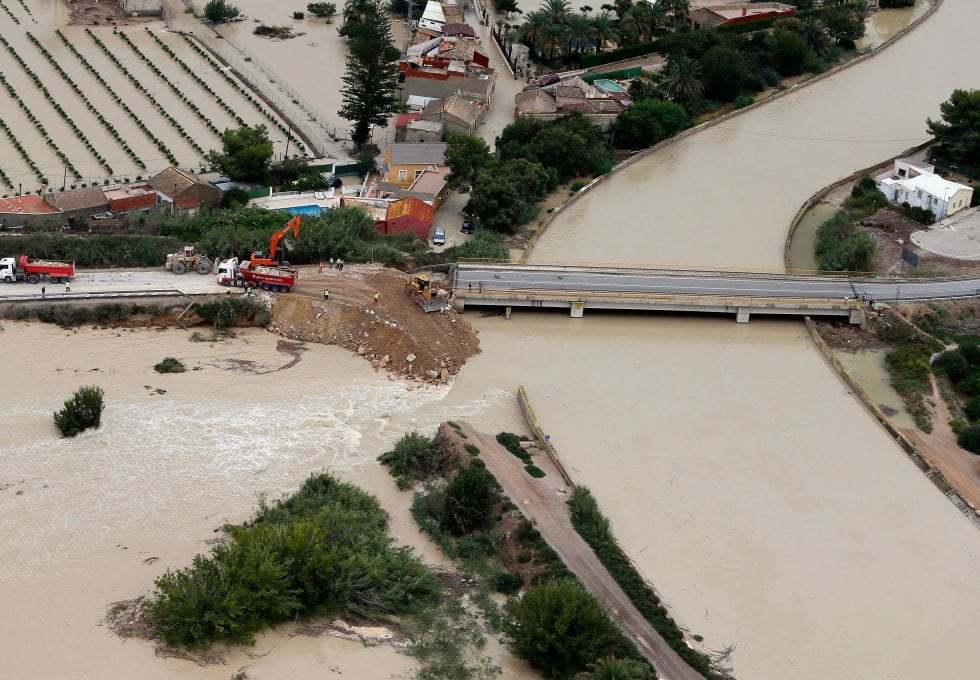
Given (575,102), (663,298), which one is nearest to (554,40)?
(575,102)

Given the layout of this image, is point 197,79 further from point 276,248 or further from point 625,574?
point 625,574

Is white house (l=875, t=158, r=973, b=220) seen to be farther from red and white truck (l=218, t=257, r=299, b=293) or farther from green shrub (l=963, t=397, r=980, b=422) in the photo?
red and white truck (l=218, t=257, r=299, b=293)

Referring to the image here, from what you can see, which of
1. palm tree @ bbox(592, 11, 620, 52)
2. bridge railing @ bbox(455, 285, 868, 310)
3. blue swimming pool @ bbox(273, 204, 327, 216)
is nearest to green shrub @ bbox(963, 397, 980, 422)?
bridge railing @ bbox(455, 285, 868, 310)

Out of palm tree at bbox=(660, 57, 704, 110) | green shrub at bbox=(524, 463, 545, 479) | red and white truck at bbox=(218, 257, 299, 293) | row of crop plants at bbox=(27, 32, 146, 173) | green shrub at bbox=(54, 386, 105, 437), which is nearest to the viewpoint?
green shrub at bbox=(54, 386, 105, 437)

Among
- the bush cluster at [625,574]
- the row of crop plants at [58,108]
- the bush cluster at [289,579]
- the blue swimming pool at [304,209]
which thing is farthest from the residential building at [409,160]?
the bush cluster at [289,579]

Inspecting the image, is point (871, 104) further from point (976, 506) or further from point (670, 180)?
point (976, 506)

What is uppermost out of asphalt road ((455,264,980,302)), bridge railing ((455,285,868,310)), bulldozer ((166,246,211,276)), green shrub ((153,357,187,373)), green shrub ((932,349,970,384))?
bulldozer ((166,246,211,276))
